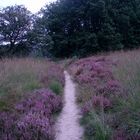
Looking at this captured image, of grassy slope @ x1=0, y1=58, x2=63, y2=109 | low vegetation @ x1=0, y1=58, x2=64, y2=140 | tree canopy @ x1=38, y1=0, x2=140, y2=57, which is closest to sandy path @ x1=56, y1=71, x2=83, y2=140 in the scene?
low vegetation @ x1=0, y1=58, x2=64, y2=140

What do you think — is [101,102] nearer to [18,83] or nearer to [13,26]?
[18,83]

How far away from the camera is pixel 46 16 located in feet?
141

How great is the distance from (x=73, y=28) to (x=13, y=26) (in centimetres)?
890

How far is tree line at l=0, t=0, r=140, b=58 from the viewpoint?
3684 centimetres

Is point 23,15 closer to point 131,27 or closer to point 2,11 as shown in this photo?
point 2,11

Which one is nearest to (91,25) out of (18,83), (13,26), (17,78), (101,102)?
(13,26)

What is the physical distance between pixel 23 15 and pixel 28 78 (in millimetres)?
24942

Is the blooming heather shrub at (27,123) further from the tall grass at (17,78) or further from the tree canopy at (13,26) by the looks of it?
the tree canopy at (13,26)

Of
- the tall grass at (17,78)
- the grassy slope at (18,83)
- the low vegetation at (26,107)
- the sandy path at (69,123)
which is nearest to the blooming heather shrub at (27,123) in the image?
the low vegetation at (26,107)

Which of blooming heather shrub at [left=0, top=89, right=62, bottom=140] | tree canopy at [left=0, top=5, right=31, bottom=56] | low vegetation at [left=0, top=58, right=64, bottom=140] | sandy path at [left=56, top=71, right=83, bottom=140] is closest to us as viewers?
blooming heather shrub at [left=0, top=89, right=62, bottom=140]

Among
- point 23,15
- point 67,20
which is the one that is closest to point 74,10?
point 67,20

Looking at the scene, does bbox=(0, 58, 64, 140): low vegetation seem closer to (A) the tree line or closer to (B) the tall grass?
(B) the tall grass

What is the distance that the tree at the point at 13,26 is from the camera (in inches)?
1431

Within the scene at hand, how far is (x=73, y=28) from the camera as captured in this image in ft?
137
